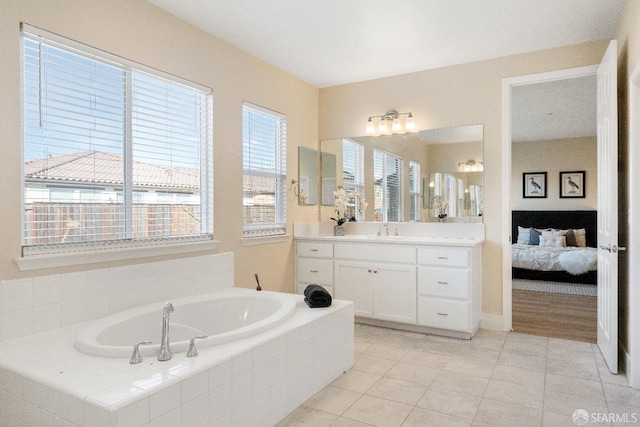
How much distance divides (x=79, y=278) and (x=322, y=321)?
1.42 meters

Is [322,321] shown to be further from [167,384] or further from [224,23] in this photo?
[224,23]

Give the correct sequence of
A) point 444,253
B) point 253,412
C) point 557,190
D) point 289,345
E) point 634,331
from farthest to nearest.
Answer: point 557,190 → point 444,253 → point 634,331 → point 289,345 → point 253,412

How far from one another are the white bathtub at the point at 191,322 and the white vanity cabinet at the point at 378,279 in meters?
1.16

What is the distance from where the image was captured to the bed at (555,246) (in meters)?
5.85

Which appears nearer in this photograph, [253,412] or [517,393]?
[253,412]

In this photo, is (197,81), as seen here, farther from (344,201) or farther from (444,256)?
(444,256)

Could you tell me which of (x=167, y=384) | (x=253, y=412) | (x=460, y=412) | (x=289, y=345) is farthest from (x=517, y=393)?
(x=167, y=384)

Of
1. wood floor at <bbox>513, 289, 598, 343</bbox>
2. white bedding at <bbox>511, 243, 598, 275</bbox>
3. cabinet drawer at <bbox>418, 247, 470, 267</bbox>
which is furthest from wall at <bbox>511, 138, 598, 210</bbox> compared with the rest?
cabinet drawer at <bbox>418, 247, 470, 267</bbox>

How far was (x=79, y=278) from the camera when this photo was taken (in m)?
2.33

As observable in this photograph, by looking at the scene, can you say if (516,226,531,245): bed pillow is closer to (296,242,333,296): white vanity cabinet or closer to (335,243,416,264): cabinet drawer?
(335,243,416,264): cabinet drawer

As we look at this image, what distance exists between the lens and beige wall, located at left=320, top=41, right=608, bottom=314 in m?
3.54

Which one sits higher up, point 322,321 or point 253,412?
point 322,321

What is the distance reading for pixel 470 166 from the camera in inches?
153

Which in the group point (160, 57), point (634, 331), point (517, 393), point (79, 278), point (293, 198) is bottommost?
point (517, 393)
